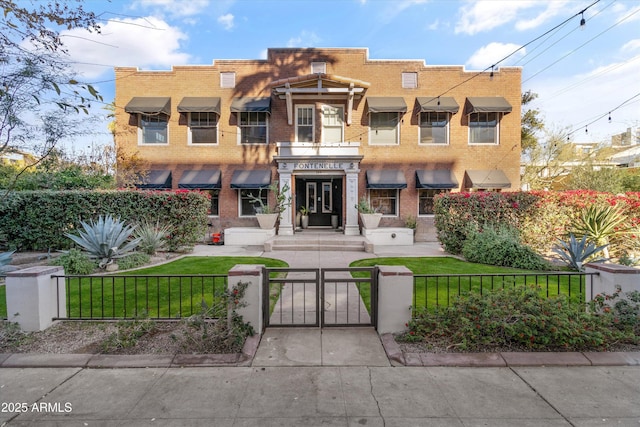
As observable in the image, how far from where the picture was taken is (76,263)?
827cm

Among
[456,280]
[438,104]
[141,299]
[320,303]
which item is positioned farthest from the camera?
[438,104]

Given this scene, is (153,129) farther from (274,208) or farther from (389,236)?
(389,236)

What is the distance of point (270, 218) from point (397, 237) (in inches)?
233

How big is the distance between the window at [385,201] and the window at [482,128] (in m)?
5.14

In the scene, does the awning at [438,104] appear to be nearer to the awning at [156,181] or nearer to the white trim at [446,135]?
the white trim at [446,135]

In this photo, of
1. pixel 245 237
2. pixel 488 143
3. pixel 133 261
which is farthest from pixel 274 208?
pixel 488 143

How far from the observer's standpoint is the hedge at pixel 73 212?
11398mm

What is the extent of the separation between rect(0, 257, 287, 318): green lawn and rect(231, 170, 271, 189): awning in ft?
24.9

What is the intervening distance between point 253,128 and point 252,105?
51.5 inches

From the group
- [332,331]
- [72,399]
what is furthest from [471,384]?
[72,399]

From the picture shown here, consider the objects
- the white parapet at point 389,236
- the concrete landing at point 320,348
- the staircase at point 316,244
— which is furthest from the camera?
the white parapet at point 389,236

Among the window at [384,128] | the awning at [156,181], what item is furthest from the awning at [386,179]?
the awning at [156,181]

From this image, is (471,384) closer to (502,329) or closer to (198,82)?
(502,329)

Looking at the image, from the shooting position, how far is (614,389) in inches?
140
